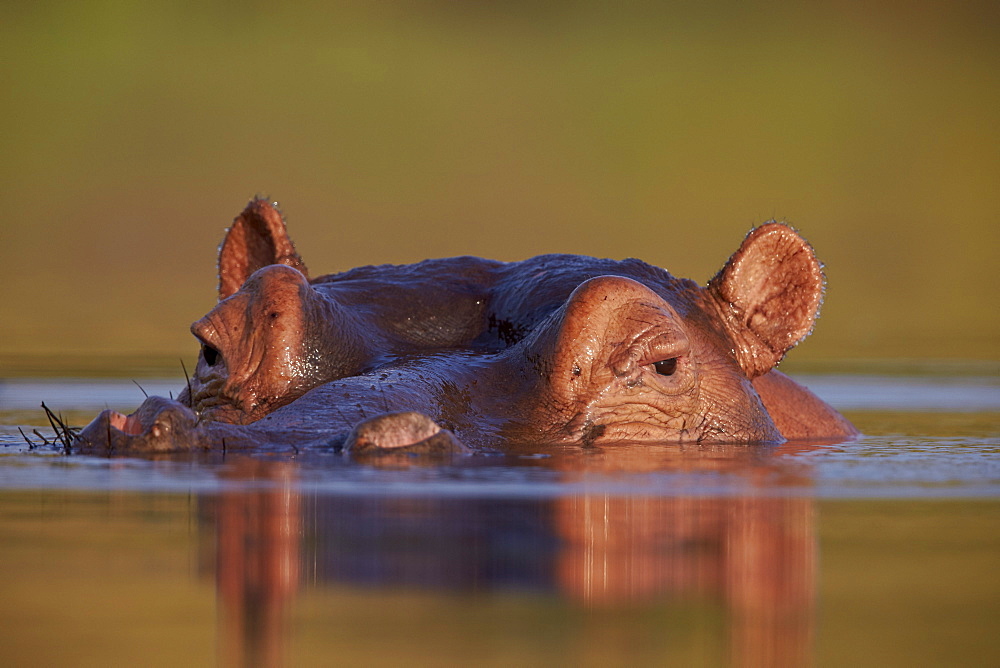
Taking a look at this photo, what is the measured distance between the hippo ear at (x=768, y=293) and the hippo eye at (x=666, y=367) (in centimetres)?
74

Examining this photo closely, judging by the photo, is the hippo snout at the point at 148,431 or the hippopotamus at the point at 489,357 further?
the hippopotamus at the point at 489,357

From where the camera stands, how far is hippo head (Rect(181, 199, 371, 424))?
6.17 metres

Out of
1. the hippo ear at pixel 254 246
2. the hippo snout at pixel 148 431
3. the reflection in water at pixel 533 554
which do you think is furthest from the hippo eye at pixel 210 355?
the reflection in water at pixel 533 554

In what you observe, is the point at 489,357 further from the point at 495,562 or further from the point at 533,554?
the point at 495,562


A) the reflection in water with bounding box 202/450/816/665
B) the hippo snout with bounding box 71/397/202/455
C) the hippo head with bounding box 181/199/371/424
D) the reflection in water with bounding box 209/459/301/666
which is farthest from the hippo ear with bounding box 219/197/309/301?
the reflection in water with bounding box 202/450/816/665

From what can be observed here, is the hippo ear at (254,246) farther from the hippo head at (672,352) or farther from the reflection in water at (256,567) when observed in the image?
the reflection in water at (256,567)

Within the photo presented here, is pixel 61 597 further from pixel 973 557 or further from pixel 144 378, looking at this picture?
pixel 144 378

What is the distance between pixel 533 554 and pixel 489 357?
2.82 metres

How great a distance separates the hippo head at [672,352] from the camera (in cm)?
606

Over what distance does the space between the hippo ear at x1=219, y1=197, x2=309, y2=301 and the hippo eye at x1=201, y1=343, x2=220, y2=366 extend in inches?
43.7

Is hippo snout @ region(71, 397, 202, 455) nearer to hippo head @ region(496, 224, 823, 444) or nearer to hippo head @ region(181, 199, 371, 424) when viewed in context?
hippo head @ region(181, 199, 371, 424)

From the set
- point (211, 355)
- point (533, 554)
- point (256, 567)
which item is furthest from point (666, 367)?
point (256, 567)

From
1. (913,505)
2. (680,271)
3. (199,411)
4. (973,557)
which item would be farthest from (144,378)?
(680,271)

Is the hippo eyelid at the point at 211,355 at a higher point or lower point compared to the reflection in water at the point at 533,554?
higher
